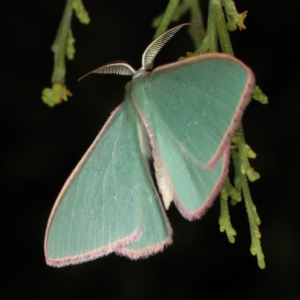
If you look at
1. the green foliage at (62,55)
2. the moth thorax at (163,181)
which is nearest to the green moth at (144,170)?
the moth thorax at (163,181)

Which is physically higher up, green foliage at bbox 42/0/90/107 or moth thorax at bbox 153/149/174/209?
green foliage at bbox 42/0/90/107

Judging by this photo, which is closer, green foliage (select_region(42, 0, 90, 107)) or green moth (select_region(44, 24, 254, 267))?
green moth (select_region(44, 24, 254, 267))

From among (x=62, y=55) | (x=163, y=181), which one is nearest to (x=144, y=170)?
(x=163, y=181)

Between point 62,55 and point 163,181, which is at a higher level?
point 62,55

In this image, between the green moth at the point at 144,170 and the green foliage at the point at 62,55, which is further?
the green foliage at the point at 62,55

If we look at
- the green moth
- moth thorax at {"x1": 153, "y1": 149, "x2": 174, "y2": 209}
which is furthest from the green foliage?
moth thorax at {"x1": 153, "y1": 149, "x2": 174, "y2": 209}

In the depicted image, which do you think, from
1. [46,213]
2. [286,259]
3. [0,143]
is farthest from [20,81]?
[286,259]

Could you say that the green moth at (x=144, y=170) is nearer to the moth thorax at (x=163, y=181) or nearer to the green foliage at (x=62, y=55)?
the moth thorax at (x=163, y=181)

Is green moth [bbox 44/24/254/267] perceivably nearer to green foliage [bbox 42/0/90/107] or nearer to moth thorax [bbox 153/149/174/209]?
moth thorax [bbox 153/149/174/209]

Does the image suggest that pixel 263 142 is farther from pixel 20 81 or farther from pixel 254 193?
pixel 20 81

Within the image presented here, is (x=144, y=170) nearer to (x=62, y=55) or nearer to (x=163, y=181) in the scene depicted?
(x=163, y=181)

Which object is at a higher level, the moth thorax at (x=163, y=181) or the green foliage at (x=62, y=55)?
the green foliage at (x=62, y=55)

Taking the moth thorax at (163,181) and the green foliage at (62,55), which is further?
the green foliage at (62,55)
